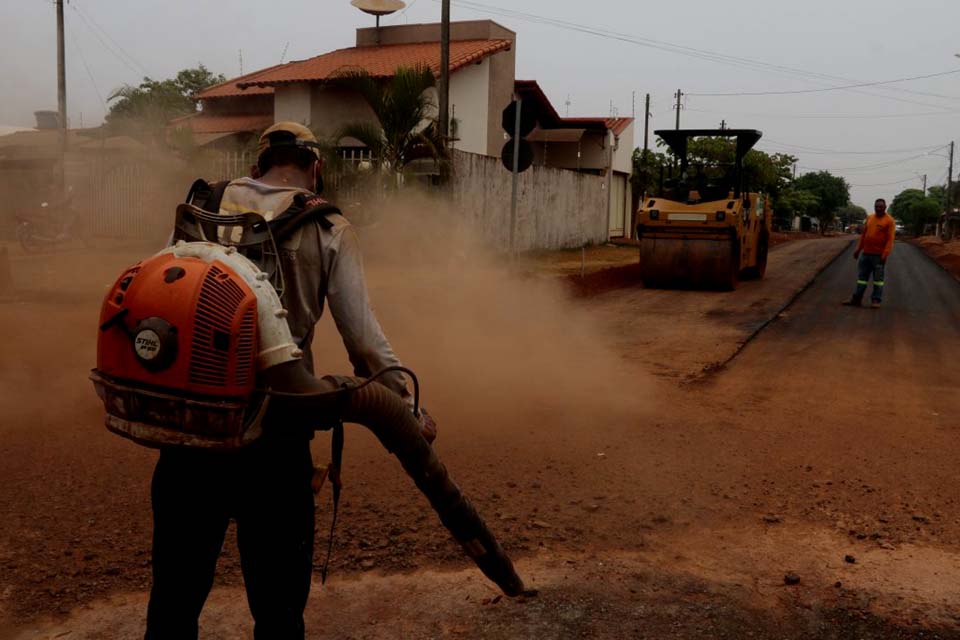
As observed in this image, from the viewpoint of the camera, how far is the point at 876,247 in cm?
1279

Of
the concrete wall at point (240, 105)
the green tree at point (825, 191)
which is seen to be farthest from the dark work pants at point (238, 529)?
the green tree at point (825, 191)

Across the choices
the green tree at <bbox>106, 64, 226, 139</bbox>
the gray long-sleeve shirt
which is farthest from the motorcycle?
the gray long-sleeve shirt

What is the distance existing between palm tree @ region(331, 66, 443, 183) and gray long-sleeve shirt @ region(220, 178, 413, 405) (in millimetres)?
12766

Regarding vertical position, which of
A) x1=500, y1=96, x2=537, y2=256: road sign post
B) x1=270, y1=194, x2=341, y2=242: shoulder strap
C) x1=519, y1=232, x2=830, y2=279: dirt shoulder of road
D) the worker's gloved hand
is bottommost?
x1=519, y1=232, x2=830, y2=279: dirt shoulder of road

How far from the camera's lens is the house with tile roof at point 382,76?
23734mm

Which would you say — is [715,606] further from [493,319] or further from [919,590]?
[493,319]

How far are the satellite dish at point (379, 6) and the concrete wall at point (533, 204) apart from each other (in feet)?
24.2

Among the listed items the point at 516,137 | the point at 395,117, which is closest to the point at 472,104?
the point at 395,117

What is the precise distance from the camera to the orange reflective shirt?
41.9 ft

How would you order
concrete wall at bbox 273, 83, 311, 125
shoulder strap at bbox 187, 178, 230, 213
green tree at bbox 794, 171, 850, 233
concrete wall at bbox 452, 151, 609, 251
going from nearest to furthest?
shoulder strap at bbox 187, 178, 230, 213 < concrete wall at bbox 452, 151, 609, 251 < concrete wall at bbox 273, 83, 311, 125 < green tree at bbox 794, 171, 850, 233

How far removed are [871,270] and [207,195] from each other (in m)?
12.7

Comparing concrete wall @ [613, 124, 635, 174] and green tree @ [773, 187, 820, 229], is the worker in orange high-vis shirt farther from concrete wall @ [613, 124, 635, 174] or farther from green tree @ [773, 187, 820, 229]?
green tree @ [773, 187, 820, 229]

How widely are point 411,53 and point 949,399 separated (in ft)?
67.7

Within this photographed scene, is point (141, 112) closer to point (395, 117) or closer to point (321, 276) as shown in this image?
point (395, 117)
